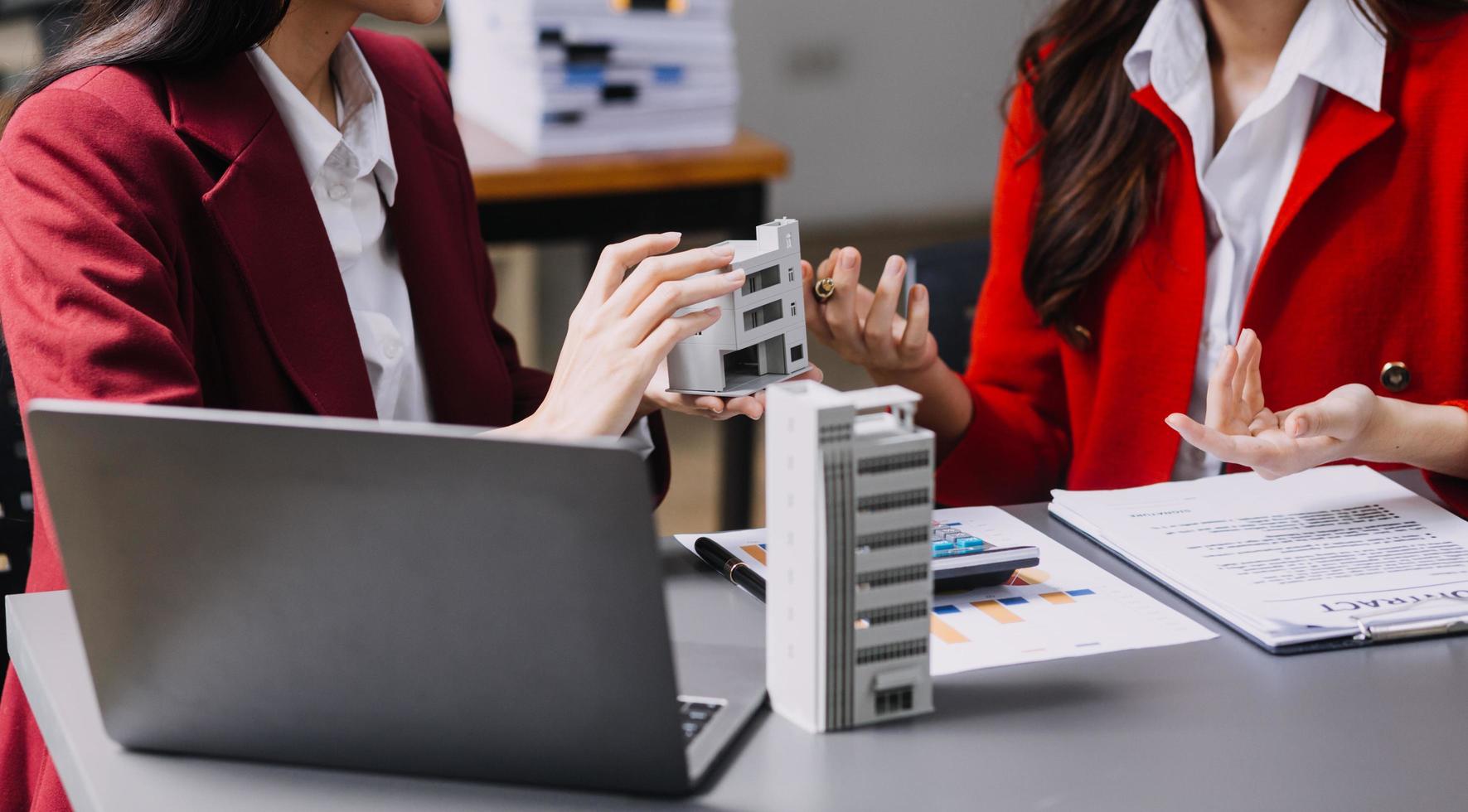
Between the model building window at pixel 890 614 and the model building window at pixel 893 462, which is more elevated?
the model building window at pixel 893 462

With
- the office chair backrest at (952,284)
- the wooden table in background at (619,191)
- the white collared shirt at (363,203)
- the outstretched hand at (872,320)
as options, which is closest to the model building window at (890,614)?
the outstretched hand at (872,320)

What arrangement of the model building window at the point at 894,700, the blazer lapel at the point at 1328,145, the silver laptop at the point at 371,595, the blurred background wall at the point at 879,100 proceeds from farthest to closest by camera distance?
1. the blurred background wall at the point at 879,100
2. the blazer lapel at the point at 1328,145
3. the model building window at the point at 894,700
4. the silver laptop at the point at 371,595

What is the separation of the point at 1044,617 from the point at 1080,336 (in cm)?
65

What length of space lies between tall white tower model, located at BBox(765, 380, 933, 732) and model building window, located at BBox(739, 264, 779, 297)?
0.25 m

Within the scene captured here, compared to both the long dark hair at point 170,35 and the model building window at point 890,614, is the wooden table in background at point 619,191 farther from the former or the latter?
the model building window at point 890,614

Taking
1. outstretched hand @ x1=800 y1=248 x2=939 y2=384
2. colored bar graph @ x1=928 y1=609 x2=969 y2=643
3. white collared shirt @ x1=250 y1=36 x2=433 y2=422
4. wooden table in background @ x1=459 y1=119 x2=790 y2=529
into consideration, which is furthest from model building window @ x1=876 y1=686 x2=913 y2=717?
wooden table in background @ x1=459 y1=119 x2=790 y2=529

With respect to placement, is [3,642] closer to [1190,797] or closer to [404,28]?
[1190,797]

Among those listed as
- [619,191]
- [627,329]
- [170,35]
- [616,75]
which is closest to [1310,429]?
[627,329]

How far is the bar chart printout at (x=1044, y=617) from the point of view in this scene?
89 cm

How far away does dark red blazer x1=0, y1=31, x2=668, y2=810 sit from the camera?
3.24ft

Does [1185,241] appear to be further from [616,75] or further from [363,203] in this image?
[616,75]

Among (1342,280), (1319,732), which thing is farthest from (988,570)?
(1342,280)

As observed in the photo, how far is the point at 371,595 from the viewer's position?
722mm

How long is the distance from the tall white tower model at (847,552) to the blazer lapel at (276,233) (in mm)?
538
